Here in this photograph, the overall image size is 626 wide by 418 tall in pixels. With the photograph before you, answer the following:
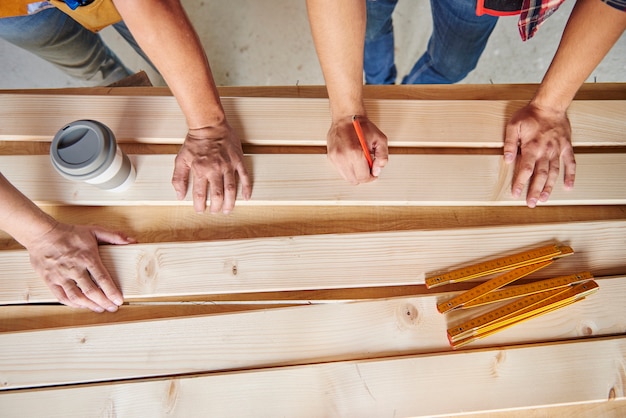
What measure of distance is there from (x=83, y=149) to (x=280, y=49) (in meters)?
1.87

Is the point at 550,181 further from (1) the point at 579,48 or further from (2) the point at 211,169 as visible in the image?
(2) the point at 211,169

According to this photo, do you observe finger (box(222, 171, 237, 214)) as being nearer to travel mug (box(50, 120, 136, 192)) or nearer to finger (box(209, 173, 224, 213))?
finger (box(209, 173, 224, 213))

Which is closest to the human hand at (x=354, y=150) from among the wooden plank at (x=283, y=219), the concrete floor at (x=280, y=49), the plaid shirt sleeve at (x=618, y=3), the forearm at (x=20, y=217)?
the wooden plank at (x=283, y=219)

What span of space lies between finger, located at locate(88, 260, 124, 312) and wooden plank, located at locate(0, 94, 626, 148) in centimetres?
41

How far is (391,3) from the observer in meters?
1.68

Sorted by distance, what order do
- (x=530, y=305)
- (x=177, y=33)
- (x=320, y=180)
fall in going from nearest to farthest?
1. (x=177, y=33)
2. (x=530, y=305)
3. (x=320, y=180)

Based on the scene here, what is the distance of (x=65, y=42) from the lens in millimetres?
1737

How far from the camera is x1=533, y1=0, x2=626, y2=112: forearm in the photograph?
1024 mm

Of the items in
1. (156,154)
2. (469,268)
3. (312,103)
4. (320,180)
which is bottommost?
(469,268)

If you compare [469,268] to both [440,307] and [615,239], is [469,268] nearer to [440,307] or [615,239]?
[440,307]

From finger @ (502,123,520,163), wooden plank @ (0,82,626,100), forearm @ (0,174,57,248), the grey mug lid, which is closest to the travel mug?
the grey mug lid

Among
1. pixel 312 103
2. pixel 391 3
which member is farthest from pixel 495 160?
pixel 391 3

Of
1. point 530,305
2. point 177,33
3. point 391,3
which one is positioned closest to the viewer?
point 177,33

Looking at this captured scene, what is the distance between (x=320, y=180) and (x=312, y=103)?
0.26 metres
